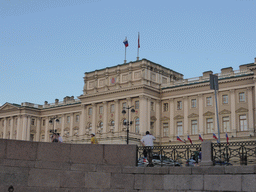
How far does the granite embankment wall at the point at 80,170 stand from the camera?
633 inches

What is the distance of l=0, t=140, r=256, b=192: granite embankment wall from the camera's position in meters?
16.1

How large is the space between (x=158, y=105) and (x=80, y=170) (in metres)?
48.9

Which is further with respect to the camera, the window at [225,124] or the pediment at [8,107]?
the pediment at [8,107]

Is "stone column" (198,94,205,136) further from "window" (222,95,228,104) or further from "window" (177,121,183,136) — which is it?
"window" (177,121,183,136)

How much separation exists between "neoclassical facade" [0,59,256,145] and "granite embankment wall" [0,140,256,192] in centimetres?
3433

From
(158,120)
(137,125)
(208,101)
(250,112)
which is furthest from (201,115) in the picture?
(137,125)

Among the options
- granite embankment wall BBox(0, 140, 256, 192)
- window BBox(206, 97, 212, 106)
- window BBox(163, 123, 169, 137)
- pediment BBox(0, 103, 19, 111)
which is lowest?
granite embankment wall BBox(0, 140, 256, 192)

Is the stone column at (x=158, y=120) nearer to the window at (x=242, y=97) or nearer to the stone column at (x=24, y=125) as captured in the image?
the window at (x=242, y=97)

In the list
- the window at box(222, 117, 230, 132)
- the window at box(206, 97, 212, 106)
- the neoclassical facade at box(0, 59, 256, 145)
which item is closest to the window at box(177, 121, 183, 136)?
the neoclassical facade at box(0, 59, 256, 145)

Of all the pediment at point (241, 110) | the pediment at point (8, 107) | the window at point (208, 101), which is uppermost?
the pediment at point (8, 107)

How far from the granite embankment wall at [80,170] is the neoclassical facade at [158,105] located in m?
34.3

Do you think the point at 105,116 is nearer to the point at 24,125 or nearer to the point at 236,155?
the point at 24,125

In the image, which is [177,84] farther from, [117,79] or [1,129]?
[1,129]

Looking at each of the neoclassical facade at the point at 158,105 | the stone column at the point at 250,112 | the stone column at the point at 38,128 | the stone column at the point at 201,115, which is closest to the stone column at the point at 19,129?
the stone column at the point at 38,128
